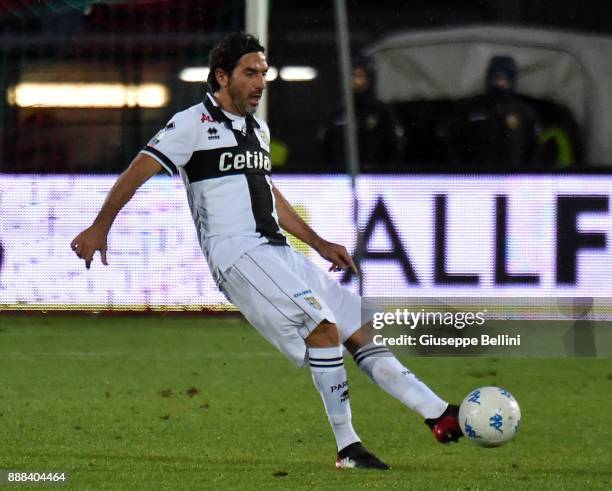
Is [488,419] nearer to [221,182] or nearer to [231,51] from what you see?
[221,182]

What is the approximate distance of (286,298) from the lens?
7.16 m

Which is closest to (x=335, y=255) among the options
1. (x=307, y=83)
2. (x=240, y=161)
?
(x=240, y=161)

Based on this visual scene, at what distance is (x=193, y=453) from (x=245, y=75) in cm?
170

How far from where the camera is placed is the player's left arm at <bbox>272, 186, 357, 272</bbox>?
24.6 feet

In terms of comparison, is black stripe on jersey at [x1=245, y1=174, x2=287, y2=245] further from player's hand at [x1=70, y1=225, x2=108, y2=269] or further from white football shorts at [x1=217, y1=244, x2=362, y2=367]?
player's hand at [x1=70, y1=225, x2=108, y2=269]

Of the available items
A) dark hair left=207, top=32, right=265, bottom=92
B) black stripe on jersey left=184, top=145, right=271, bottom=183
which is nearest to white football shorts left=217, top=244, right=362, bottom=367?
black stripe on jersey left=184, top=145, right=271, bottom=183

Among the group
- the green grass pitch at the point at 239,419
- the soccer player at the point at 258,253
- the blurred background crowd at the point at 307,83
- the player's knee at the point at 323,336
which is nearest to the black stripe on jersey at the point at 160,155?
the soccer player at the point at 258,253

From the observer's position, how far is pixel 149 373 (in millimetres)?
11039

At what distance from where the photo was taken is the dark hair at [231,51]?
7.32 m

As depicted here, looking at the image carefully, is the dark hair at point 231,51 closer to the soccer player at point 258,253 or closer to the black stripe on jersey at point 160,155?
the soccer player at point 258,253

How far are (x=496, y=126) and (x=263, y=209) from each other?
29.3 ft

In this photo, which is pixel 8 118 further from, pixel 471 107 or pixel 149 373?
pixel 149 373

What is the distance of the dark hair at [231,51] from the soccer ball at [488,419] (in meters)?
1.73

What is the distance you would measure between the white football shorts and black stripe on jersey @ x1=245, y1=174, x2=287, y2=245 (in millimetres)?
58
